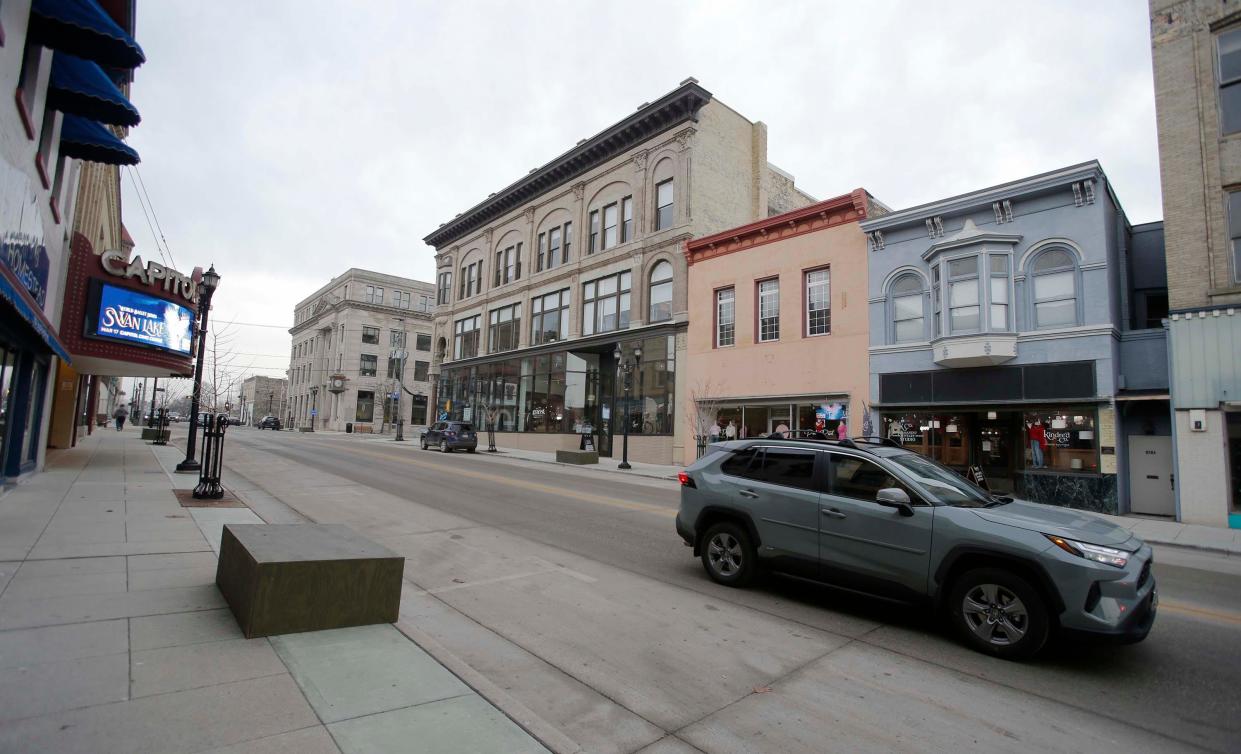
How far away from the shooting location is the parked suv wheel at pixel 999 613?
486 centimetres

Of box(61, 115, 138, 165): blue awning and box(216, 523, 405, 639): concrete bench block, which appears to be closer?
box(216, 523, 405, 639): concrete bench block

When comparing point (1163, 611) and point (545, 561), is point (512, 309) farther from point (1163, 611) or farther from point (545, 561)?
point (1163, 611)

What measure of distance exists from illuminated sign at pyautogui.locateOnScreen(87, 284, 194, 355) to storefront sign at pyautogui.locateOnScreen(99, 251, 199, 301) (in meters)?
0.36

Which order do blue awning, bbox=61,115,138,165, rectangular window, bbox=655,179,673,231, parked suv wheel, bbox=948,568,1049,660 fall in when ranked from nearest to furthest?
parked suv wheel, bbox=948,568,1049,660 < blue awning, bbox=61,115,138,165 < rectangular window, bbox=655,179,673,231

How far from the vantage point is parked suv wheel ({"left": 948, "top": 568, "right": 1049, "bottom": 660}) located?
15.9 feet

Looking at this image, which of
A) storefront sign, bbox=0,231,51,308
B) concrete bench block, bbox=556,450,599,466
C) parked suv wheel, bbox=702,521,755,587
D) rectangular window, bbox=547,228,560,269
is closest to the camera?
parked suv wheel, bbox=702,521,755,587

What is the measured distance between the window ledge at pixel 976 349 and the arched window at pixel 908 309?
1353 millimetres

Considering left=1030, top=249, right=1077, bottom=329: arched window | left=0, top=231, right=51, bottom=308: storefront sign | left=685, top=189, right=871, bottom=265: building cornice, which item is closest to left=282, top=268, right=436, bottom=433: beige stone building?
left=685, top=189, right=871, bottom=265: building cornice

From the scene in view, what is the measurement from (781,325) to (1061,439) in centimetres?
980

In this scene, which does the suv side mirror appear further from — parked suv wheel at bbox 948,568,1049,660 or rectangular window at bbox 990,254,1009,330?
rectangular window at bbox 990,254,1009,330

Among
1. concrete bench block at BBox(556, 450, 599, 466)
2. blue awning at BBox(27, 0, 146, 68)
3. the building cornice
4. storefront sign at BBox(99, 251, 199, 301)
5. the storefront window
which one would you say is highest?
the building cornice

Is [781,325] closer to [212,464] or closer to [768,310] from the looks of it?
[768,310]

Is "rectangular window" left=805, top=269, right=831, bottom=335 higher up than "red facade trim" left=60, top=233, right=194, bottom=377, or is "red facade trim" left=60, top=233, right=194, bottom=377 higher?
"rectangular window" left=805, top=269, right=831, bottom=335

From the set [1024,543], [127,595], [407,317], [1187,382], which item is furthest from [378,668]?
[407,317]
